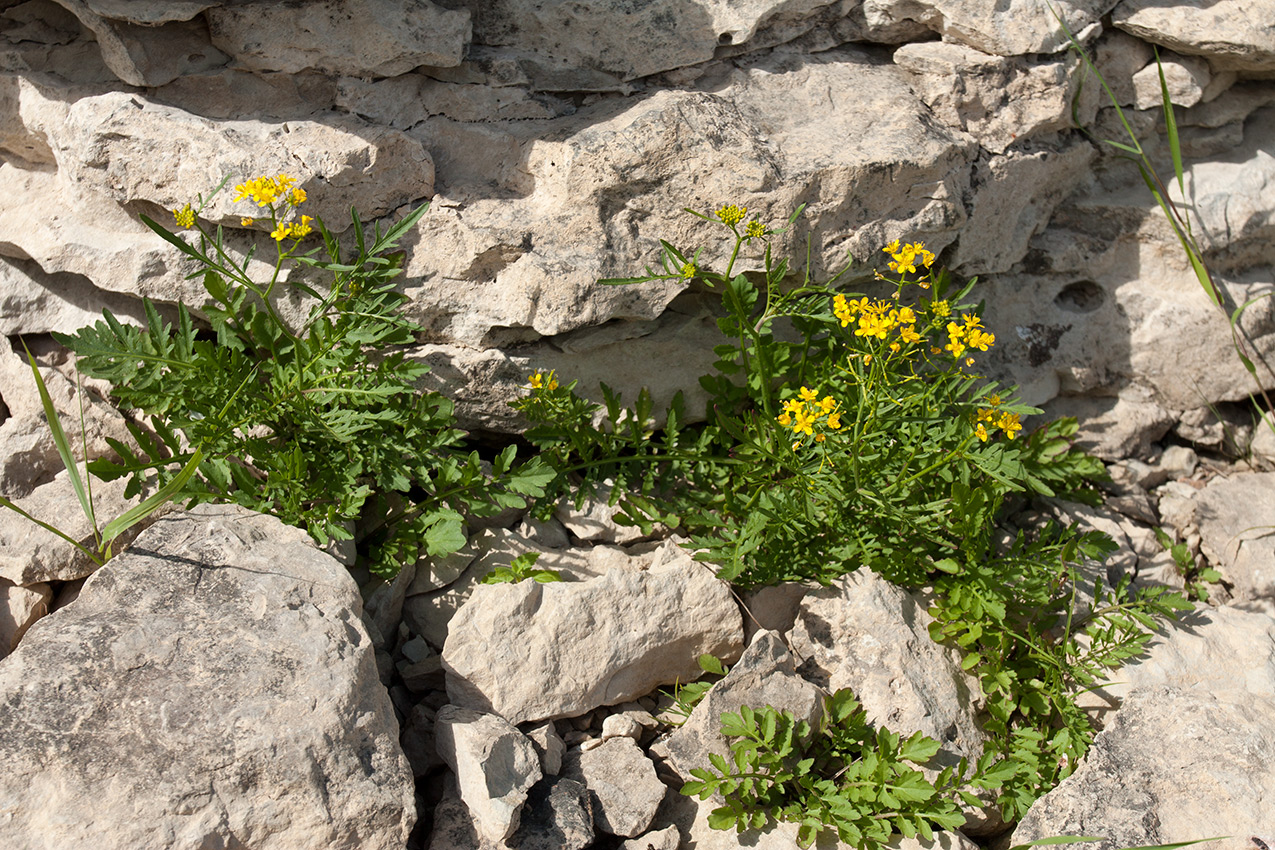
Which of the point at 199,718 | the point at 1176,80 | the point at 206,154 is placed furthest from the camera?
the point at 1176,80

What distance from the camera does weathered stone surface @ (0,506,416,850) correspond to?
2549 mm

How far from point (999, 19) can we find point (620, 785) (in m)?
3.57

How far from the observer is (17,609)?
10.9 ft

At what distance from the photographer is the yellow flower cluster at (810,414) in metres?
3.25

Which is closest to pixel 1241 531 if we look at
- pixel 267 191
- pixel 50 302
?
pixel 267 191

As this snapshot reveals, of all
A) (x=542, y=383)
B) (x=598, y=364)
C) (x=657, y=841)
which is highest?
(x=542, y=383)

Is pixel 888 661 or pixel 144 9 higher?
pixel 144 9

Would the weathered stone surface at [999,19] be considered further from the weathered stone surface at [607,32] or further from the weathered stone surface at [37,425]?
the weathered stone surface at [37,425]

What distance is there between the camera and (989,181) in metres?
4.33

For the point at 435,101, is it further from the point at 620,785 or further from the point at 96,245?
the point at 620,785

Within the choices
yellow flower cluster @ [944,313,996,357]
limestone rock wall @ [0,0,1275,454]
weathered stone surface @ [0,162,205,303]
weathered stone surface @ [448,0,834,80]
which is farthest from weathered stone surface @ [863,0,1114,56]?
weathered stone surface @ [0,162,205,303]

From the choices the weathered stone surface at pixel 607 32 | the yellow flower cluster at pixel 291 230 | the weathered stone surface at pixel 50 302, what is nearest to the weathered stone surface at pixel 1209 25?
the weathered stone surface at pixel 607 32

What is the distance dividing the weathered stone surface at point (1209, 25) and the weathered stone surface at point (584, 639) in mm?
3270

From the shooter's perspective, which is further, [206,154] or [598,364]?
[598,364]
